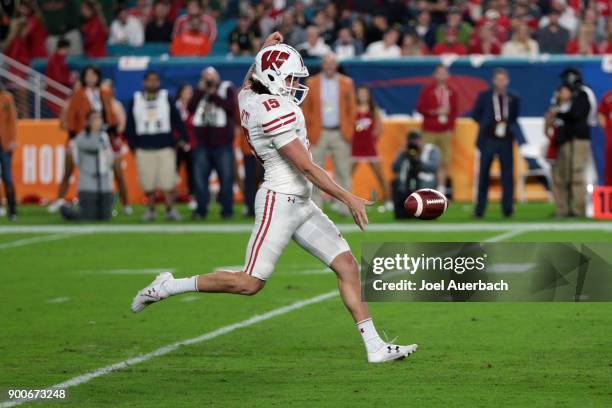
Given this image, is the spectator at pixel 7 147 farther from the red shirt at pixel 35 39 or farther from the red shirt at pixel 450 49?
the red shirt at pixel 450 49

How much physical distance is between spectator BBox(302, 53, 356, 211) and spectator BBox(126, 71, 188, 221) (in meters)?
1.81

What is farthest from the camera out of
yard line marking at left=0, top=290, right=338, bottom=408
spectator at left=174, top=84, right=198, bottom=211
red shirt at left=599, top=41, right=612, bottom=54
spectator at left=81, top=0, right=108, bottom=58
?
spectator at left=81, top=0, right=108, bottom=58

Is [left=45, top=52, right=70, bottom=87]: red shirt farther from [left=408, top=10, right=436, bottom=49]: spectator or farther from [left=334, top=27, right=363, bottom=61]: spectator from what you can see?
[left=408, top=10, right=436, bottom=49]: spectator

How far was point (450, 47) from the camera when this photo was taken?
85.1 feet

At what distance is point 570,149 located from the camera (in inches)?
816

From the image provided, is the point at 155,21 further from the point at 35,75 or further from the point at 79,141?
the point at 79,141

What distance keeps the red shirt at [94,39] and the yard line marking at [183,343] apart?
14.8 metres

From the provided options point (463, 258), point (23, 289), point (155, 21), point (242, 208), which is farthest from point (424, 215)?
point (155, 21)

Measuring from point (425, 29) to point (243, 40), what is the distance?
11.0 ft

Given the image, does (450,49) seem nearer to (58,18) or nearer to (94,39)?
(94,39)

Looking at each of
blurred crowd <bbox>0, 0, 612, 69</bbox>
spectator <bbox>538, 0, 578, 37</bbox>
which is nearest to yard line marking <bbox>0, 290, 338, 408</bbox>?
blurred crowd <bbox>0, 0, 612, 69</bbox>

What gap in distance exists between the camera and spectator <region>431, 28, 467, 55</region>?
25.9 m

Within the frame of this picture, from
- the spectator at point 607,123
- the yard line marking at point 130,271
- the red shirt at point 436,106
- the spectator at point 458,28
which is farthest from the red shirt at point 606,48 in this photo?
the yard line marking at point 130,271

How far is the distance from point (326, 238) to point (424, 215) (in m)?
0.65
